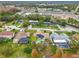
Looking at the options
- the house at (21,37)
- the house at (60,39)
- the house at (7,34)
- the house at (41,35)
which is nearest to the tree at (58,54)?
the house at (60,39)

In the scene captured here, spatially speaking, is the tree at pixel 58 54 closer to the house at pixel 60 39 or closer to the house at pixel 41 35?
the house at pixel 60 39

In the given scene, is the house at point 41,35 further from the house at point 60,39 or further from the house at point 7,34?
the house at point 7,34

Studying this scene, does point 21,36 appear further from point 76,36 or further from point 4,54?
point 76,36

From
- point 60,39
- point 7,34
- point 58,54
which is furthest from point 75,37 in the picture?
point 7,34

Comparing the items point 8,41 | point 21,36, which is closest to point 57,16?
point 21,36

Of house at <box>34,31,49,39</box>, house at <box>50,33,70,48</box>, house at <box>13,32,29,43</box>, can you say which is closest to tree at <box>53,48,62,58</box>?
house at <box>50,33,70,48</box>

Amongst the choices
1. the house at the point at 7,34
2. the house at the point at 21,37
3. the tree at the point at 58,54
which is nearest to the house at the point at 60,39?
the tree at the point at 58,54

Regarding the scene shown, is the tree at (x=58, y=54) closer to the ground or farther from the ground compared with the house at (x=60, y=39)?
closer to the ground
